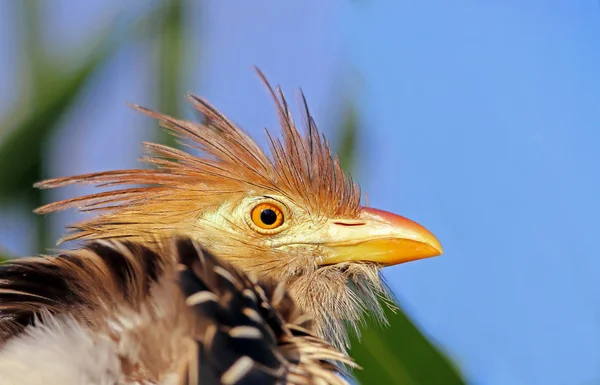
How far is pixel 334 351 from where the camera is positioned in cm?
141

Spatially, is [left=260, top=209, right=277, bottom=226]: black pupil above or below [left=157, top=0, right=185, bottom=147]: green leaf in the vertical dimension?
below

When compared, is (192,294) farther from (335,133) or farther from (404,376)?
(335,133)

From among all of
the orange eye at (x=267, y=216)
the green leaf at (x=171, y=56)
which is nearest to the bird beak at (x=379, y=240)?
the orange eye at (x=267, y=216)

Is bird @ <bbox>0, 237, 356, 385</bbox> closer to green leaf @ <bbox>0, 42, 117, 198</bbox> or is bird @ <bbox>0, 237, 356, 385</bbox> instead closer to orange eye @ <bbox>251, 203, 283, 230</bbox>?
orange eye @ <bbox>251, 203, 283, 230</bbox>

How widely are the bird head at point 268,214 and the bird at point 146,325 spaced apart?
0.38m

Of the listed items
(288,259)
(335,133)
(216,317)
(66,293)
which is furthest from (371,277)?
(335,133)

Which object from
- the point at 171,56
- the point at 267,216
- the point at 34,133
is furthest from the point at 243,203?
the point at 171,56

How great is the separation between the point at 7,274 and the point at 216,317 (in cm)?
42

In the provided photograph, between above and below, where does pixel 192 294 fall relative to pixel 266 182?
below

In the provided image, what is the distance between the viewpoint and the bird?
1.19m

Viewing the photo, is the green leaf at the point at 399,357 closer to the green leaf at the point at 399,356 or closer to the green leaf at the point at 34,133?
the green leaf at the point at 399,356

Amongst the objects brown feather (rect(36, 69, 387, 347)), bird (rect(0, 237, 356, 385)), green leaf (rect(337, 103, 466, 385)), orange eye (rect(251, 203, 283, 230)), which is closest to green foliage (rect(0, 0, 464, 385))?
green leaf (rect(337, 103, 466, 385))

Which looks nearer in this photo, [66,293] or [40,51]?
[66,293]

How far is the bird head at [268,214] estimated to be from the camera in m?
1.83
